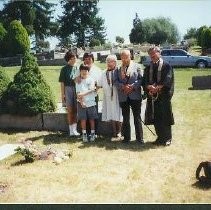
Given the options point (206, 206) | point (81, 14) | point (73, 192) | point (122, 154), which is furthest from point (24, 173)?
point (81, 14)

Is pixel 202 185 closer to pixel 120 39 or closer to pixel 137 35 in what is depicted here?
pixel 137 35

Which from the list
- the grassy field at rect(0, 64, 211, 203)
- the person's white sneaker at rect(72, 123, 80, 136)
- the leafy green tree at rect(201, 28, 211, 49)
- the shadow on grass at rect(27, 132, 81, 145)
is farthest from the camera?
the leafy green tree at rect(201, 28, 211, 49)

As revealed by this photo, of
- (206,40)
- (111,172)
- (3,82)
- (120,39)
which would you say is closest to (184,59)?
(206,40)

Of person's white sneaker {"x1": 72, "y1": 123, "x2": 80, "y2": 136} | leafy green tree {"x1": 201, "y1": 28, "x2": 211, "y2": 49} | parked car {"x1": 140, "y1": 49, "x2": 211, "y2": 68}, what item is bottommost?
person's white sneaker {"x1": 72, "y1": 123, "x2": 80, "y2": 136}

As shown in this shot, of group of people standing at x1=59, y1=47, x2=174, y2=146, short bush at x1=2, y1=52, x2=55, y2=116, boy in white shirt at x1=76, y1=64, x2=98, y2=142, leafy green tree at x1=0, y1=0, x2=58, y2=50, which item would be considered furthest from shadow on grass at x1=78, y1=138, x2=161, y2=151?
leafy green tree at x1=0, y1=0, x2=58, y2=50

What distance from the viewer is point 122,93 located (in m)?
8.37

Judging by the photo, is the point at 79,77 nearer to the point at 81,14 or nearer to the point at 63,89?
the point at 63,89

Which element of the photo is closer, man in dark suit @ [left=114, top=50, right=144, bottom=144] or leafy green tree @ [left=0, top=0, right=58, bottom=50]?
man in dark suit @ [left=114, top=50, right=144, bottom=144]

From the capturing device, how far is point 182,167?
6785 mm

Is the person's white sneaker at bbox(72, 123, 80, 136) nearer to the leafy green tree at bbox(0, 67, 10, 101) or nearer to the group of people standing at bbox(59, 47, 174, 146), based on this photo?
the group of people standing at bbox(59, 47, 174, 146)

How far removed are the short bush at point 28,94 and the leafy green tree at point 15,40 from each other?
29.6m

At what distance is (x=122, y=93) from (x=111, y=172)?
215cm

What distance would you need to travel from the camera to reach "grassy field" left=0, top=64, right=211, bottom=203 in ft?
18.7

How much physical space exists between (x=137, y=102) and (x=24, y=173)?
2.77 m
